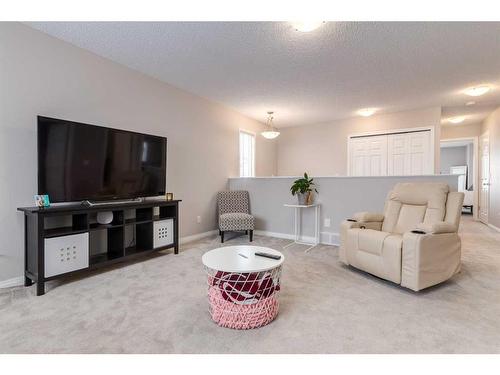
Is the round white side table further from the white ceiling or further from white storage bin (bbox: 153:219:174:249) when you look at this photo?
the white ceiling

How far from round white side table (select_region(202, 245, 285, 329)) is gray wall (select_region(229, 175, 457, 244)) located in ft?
8.08

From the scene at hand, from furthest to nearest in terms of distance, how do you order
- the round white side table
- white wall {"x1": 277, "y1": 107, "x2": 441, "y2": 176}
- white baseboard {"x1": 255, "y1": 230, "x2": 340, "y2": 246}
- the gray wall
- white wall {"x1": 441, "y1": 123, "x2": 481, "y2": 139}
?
1. white wall {"x1": 441, "y1": 123, "x2": 481, "y2": 139}
2. white wall {"x1": 277, "y1": 107, "x2": 441, "y2": 176}
3. white baseboard {"x1": 255, "y1": 230, "x2": 340, "y2": 246}
4. the gray wall
5. the round white side table

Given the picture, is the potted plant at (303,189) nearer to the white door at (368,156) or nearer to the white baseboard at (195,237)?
the white baseboard at (195,237)

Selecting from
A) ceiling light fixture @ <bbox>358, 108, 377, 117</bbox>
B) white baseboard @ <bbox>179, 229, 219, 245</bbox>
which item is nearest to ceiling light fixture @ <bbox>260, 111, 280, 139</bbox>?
ceiling light fixture @ <bbox>358, 108, 377, 117</bbox>

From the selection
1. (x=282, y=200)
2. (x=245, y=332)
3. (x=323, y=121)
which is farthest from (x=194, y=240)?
(x=323, y=121)

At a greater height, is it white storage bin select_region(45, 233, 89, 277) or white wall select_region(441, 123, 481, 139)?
white wall select_region(441, 123, 481, 139)

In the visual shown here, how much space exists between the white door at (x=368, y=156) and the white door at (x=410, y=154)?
0.37 feet

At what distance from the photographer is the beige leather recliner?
221 cm

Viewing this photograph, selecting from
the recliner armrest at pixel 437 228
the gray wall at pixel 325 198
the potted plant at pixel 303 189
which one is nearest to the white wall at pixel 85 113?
the gray wall at pixel 325 198

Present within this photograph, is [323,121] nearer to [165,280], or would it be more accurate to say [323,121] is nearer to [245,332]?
[165,280]

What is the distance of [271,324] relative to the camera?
1702mm

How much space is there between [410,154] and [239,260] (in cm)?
477
